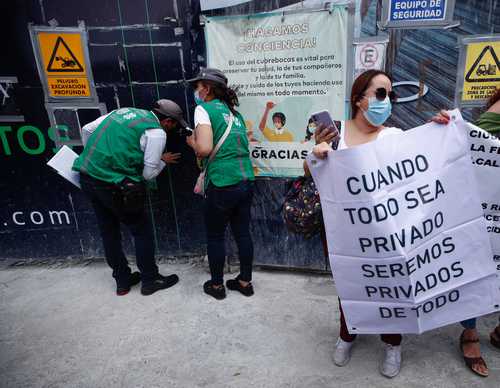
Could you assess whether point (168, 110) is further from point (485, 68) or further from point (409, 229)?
point (485, 68)

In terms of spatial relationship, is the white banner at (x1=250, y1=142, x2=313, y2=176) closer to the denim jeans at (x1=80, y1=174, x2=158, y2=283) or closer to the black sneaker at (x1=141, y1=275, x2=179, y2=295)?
the denim jeans at (x1=80, y1=174, x2=158, y2=283)

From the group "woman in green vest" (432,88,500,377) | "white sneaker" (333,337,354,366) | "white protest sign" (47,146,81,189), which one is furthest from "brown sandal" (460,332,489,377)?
"white protest sign" (47,146,81,189)

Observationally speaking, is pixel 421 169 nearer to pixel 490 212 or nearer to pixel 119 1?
pixel 490 212

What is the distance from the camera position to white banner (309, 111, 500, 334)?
1.81 meters

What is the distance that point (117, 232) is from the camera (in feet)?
10.7

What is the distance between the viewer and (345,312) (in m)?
2.11

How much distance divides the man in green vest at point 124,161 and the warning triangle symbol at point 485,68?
2158 millimetres

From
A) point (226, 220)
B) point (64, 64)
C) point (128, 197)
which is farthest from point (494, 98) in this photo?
point (64, 64)

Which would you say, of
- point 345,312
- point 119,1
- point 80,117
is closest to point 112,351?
point 345,312

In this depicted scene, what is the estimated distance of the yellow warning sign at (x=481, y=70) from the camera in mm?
2619

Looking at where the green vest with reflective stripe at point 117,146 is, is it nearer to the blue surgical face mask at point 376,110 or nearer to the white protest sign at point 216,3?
the white protest sign at point 216,3

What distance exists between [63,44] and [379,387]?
11.7 feet

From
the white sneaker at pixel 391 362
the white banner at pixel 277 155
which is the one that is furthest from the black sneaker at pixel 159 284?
the white sneaker at pixel 391 362

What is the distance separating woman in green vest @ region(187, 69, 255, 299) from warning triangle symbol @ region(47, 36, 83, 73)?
125 centimetres
